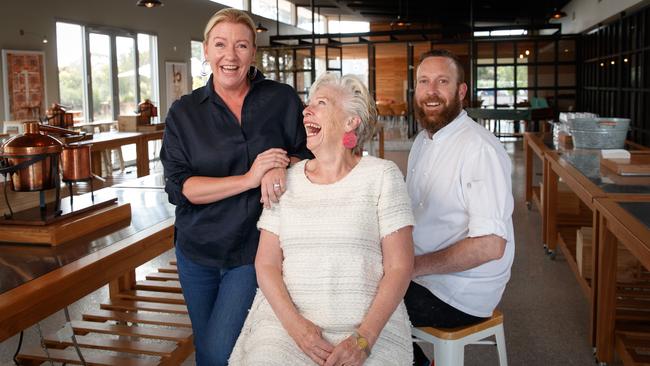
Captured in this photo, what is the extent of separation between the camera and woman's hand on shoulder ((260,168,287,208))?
194cm

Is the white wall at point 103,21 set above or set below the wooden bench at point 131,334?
above

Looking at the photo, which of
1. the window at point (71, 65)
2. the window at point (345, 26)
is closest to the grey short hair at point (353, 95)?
the window at point (71, 65)

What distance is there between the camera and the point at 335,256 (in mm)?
1862

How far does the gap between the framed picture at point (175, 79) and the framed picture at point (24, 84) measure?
3538 millimetres

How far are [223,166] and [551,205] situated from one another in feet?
11.4

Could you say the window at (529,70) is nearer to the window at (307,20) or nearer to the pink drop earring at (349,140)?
the window at (307,20)

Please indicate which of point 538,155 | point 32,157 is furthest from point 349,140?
point 538,155

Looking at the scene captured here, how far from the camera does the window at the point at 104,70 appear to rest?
1097 centimetres

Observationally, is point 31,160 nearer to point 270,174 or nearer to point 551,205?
point 270,174

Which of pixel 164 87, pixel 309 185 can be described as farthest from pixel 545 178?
pixel 164 87

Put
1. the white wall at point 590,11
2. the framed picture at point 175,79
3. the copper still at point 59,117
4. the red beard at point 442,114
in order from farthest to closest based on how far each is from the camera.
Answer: the framed picture at point 175,79 → the white wall at point 590,11 → the copper still at point 59,117 → the red beard at point 442,114

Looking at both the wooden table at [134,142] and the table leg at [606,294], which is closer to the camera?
the table leg at [606,294]

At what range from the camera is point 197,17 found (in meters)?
14.6

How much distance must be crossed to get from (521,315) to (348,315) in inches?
89.4
